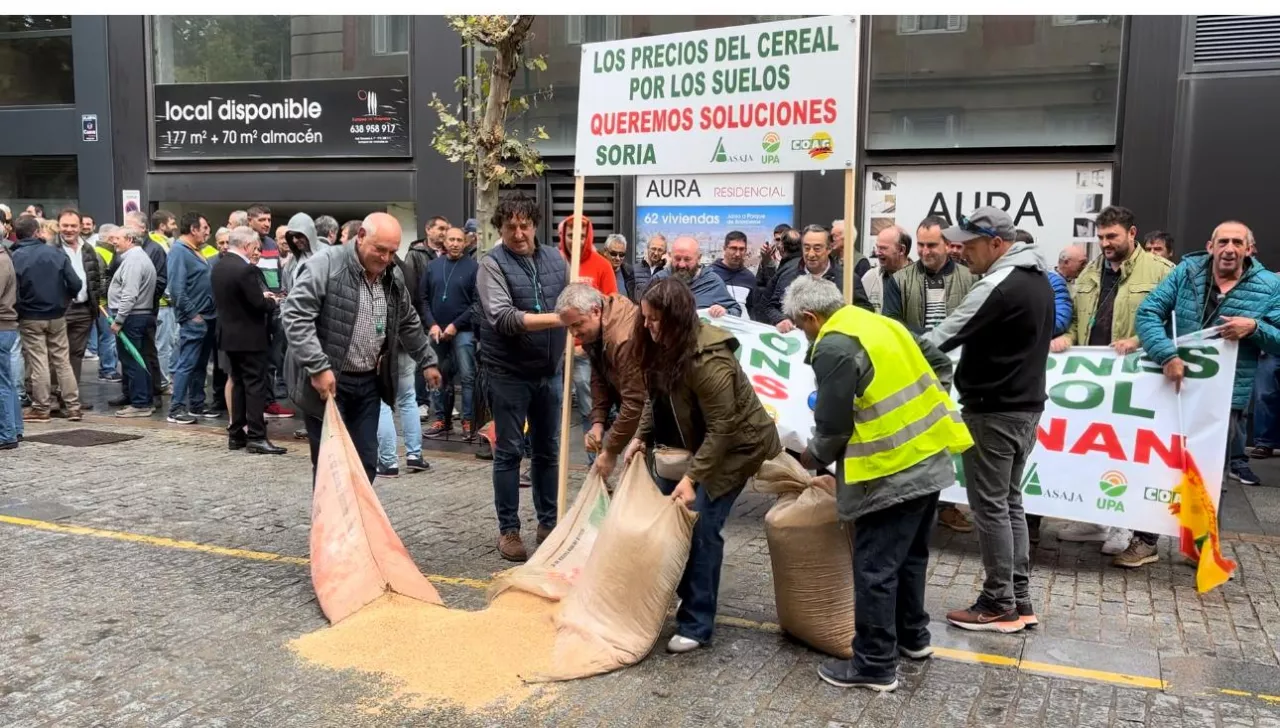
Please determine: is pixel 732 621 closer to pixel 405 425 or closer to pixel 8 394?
pixel 405 425

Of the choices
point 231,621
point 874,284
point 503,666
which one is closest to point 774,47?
point 874,284

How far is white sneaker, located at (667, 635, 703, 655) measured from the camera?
4.39 m

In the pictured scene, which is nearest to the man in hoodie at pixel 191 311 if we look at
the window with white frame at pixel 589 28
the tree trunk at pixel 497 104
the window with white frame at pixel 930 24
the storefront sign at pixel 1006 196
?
the tree trunk at pixel 497 104

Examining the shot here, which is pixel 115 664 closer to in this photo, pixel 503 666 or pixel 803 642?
pixel 503 666

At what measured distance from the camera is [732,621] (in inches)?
191

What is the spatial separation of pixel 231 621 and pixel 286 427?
5.52 meters

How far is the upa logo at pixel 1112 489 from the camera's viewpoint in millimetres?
5688

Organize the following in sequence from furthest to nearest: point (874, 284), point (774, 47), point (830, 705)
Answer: point (874, 284) < point (774, 47) < point (830, 705)

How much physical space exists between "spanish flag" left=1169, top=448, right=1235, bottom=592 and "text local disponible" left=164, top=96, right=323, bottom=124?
12265mm

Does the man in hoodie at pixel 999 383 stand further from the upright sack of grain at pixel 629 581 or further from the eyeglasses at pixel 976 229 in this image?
the upright sack of grain at pixel 629 581

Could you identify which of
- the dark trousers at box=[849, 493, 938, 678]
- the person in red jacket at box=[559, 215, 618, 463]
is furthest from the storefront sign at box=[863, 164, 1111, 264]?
the dark trousers at box=[849, 493, 938, 678]

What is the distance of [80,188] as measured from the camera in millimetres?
15945

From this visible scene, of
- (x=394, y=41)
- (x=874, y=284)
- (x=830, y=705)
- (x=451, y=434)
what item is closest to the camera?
(x=830, y=705)

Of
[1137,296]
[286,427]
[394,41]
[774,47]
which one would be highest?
[394,41]
